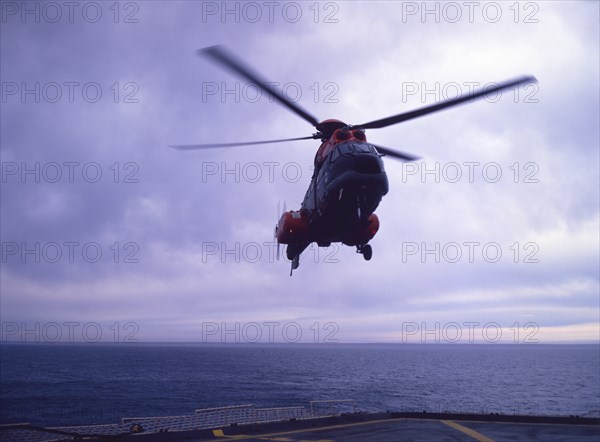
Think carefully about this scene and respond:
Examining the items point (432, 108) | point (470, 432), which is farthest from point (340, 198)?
point (470, 432)

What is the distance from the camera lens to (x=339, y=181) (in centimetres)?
1498

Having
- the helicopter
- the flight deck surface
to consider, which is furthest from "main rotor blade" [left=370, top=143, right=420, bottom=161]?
the flight deck surface

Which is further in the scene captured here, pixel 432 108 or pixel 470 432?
pixel 470 432

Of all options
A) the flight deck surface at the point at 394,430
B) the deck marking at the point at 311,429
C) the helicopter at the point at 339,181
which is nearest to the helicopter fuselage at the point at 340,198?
the helicopter at the point at 339,181

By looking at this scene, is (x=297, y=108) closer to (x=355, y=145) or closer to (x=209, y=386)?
(x=355, y=145)

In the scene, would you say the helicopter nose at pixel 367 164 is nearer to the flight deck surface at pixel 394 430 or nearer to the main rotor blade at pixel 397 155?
the main rotor blade at pixel 397 155

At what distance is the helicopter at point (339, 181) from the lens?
14657 mm

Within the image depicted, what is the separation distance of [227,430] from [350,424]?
265 inches

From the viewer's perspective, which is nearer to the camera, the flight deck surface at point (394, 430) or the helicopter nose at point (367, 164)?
the helicopter nose at point (367, 164)

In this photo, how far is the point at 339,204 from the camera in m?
15.6

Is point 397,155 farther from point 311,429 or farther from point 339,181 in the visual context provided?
point 311,429

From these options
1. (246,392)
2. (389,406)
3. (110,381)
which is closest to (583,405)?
(389,406)

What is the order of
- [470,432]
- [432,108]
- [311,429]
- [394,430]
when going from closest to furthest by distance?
[432,108] < [470,432] < [394,430] < [311,429]

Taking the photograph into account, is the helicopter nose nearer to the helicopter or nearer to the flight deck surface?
→ the helicopter
